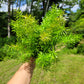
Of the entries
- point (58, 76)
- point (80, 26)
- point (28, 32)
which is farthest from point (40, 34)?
point (80, 26)

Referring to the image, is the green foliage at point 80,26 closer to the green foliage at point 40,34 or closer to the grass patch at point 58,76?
the grass patch at point 58,76

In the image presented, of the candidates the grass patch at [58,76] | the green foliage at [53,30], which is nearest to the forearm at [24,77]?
the grass patch at [58,76]

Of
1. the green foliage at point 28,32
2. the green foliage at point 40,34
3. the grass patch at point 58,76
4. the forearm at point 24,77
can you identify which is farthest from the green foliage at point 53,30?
the grass patch at point 58,76

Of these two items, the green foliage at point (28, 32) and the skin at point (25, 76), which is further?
the skin at point (25, 76)

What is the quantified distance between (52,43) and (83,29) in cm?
789

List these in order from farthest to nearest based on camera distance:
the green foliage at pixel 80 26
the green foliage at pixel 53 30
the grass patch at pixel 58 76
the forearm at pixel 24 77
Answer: the green foliage at pixel 80 26 < the grass patch at pixel 58 76 < the forearm at pixel 24 77 < the green foliage at pixel 53 30

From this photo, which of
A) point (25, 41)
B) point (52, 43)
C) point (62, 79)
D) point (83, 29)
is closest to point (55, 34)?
point (52, 43)

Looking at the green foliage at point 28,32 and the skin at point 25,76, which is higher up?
the green foliage at point 28,32

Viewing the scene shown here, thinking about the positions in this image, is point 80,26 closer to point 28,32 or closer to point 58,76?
point 58,76

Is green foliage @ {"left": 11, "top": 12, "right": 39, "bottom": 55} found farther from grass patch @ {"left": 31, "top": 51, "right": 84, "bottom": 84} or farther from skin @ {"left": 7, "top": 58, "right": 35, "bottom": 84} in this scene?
grass patch @ {"left": 31, "top": 51, "right": 84, "bottom": 84}

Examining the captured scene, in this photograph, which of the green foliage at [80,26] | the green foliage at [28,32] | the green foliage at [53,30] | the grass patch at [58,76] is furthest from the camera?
the green foliage at [80,26]

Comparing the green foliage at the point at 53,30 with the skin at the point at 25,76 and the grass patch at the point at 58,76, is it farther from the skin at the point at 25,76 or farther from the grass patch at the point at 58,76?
the grass patch at the point at 58,76

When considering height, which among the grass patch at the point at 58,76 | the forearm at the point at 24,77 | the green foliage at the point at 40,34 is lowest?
the grass patch at the point at 58,76

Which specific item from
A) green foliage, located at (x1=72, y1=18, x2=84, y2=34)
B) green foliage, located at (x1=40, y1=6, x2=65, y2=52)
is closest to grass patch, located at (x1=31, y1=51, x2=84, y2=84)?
green foliage, located at (x1=40, y1=6, x2=65, y2=52)
